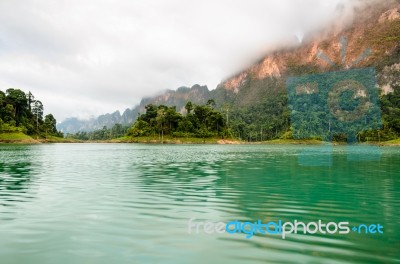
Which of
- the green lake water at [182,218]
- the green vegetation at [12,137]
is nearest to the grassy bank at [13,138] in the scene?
the green vegetation at [12,137]

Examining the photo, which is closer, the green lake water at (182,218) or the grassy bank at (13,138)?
the green lake water at (182,218)

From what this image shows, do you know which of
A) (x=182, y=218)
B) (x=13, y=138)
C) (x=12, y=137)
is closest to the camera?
(x=182, y=218)

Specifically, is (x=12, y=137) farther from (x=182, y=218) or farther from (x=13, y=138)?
(x=182, y=218)

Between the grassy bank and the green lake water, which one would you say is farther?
the grassy bank

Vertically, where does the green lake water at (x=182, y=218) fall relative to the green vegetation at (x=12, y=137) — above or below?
below

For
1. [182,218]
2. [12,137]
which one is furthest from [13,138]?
[182,218]

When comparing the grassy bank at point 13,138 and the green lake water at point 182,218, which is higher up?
A: the grassy bank at point 13,138

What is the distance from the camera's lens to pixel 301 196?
2050 cm

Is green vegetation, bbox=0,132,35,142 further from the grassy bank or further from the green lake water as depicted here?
the green lake water

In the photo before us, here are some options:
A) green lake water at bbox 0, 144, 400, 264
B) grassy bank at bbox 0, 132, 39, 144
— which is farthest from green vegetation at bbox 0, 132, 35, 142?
green lake water at bbox 0, 144, 400, 264

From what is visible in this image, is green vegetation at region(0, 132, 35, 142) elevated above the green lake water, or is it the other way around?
green vegetation at region(0, 132, 35, 142)

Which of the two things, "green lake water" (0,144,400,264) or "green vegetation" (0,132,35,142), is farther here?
"green vegetation" (0,132,35,142)

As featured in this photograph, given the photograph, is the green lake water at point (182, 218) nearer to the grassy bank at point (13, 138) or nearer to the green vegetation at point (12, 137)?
the grassy bank at point (13, 138)

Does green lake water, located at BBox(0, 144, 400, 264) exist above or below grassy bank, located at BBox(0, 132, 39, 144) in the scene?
below
